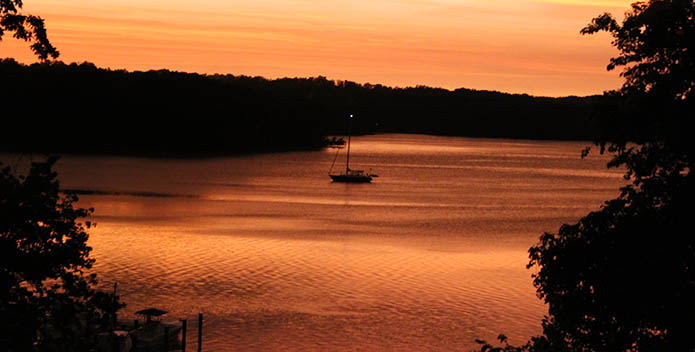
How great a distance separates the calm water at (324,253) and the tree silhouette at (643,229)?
1893 cm

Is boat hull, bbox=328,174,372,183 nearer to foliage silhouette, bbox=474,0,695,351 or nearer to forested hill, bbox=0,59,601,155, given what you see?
forested hill, bbox=0,59,601,155

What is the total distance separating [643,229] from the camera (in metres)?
11.8

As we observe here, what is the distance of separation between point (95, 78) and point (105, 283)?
5512 inches

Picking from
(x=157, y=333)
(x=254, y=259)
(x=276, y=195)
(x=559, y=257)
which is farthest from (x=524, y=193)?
(x=559, y=257)

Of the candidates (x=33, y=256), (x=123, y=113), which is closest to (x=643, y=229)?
(x=33, y=256)

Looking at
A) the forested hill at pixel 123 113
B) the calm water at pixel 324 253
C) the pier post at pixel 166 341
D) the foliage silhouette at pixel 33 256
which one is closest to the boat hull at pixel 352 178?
the calm water at pixel 324 253

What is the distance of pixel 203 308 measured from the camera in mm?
35750

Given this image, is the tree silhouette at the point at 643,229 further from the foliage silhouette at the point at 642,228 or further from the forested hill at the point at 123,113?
the forested hill at the point at 123,113

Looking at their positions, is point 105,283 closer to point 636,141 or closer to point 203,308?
point 203,308

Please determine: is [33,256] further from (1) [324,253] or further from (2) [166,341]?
(1) [324,253]

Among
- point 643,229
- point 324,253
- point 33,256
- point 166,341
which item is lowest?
point 324,253

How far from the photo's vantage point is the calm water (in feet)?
113

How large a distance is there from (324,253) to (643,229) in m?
43.4

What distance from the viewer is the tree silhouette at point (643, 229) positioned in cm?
1155
